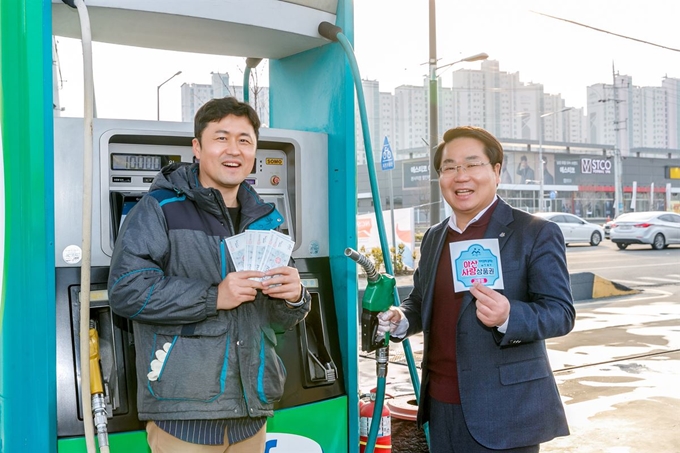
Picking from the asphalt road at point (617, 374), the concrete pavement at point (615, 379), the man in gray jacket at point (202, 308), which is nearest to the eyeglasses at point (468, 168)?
the man in gray jacket at point (202, 308)

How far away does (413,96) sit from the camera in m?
68.7

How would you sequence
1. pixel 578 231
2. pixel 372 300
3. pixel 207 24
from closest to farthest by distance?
pixel 372 300 → pixel 207 24 → pixel 578 231

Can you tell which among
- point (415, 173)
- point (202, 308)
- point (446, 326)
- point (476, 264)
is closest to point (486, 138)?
point (476, 264)

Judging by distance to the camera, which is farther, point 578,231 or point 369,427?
point 578,231

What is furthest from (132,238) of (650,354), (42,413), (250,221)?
(650,354)

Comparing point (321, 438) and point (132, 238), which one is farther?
point (321, 438)

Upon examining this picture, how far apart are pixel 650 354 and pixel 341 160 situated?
245 inches

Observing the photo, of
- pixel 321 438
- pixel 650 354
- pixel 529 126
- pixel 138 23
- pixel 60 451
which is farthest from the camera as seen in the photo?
pixel 529 126

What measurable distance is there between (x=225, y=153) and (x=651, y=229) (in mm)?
23521

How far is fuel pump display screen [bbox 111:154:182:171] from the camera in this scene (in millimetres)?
3096

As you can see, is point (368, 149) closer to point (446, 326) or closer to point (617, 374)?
point (446, 326)

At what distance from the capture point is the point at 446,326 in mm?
2697

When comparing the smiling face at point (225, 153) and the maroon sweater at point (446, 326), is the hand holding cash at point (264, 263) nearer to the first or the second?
the smiling face at point (225, 153)

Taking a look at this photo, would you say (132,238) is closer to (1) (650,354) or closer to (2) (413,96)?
(1) (650,354)
